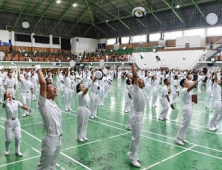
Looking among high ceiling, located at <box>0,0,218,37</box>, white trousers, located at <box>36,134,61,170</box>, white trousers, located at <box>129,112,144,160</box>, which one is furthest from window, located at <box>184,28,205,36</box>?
white trousers, located at <box>36,134,61,170</box>

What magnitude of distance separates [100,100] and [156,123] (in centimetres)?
536

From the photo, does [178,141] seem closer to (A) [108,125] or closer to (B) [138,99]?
(B) [138,99]

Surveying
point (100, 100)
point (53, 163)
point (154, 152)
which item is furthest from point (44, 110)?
point (100, 100)

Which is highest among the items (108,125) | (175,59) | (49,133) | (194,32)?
(194,32)

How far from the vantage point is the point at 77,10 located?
149ft

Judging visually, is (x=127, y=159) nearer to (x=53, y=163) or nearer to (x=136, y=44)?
(x=53, y=163)

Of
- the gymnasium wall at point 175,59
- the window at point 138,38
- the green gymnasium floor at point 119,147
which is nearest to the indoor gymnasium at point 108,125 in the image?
the green gymnasium floor at point 119,147

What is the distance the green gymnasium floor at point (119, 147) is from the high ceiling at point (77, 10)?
98.1ft

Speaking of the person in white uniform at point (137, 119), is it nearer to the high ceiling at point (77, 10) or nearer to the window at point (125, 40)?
the high ceiling at point (77, 10)

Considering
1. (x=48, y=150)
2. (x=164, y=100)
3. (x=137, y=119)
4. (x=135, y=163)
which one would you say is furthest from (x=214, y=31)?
(x=48, y=150)

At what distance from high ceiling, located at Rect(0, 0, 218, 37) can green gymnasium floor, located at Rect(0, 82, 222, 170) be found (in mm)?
29899

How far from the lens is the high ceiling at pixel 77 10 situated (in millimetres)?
38237

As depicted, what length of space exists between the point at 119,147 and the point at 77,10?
139ft

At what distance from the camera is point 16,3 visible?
39312 millimetres
